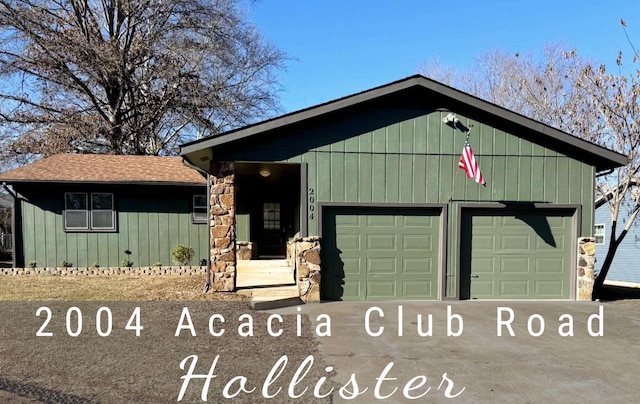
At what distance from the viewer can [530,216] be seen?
345 inches

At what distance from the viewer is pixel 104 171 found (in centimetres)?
1302

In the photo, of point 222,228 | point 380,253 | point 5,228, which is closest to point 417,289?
point 380,253

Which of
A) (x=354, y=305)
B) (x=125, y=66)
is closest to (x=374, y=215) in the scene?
(x=354, y=305)

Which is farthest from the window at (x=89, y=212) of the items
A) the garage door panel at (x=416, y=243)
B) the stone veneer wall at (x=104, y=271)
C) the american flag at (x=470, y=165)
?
the american flag at (x=470, y=165)

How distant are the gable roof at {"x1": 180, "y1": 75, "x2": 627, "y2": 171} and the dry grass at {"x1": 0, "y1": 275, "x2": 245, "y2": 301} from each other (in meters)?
2.86

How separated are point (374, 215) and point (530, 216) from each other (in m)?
3.35

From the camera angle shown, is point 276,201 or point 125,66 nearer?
point 276,201

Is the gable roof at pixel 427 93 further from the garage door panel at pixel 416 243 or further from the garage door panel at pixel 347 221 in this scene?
the garage door panel at pixel 416 243

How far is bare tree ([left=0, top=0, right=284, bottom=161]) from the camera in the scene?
17656 millimetres

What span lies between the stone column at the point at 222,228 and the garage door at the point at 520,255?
16.3 ft

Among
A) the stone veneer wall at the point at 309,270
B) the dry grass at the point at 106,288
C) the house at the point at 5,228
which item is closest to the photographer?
the stone veneer wall at the point at 309,270

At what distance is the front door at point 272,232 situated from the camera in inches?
630

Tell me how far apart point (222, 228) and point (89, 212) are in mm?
6564

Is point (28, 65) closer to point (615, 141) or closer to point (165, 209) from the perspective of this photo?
point (165, 209)
